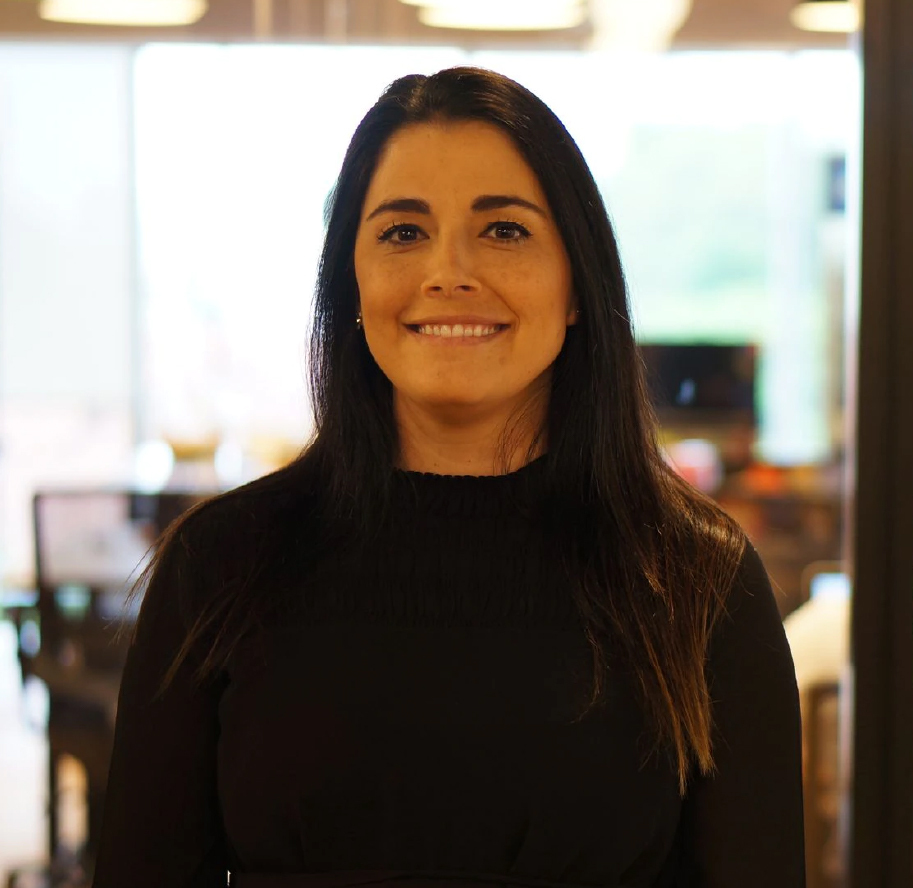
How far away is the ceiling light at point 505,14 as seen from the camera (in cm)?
265

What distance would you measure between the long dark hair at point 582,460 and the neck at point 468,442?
0.08 feet

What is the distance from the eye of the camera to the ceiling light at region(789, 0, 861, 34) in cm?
258

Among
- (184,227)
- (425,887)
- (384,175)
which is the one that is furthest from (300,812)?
(184,227)

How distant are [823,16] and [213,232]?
1.34 meters

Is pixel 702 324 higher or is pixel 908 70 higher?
pixel 908 70

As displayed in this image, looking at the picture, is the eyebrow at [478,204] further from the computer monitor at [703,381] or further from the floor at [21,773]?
the floor at [21,773]

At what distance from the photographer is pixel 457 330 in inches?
46.0

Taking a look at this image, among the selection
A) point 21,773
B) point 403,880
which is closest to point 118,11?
point 21,773

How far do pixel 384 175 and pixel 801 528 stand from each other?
188 cm

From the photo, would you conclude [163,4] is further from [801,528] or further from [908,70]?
[801,528]

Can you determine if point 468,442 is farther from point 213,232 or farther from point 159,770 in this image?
point 213,232

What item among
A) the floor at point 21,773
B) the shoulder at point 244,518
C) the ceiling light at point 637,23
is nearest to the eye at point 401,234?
the shoulder at point 244,518

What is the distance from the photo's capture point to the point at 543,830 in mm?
1136

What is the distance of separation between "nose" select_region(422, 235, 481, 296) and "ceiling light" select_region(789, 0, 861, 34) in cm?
167
